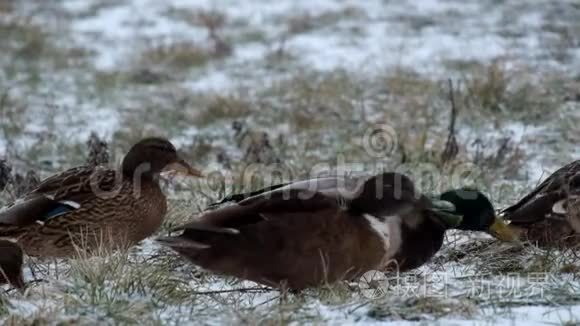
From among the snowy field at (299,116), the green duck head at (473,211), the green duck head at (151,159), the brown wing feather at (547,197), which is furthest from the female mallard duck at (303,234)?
the green duck head at (151,159)

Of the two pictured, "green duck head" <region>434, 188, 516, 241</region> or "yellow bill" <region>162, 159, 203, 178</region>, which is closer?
"green duck head" <region>434, 188, 516, 241</region>

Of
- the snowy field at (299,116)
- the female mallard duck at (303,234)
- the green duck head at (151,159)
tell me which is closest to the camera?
the snowy field at (299,116)

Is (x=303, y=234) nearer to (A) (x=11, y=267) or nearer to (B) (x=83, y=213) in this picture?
(A) (x=11, y=267)

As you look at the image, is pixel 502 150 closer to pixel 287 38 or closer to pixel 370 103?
pixel 370 103

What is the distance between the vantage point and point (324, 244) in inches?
157

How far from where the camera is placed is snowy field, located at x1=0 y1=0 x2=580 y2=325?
12.8 feet

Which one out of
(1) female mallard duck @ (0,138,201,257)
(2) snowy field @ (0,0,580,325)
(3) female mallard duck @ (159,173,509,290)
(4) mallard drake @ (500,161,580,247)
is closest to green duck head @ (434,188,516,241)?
(2) snowy field @ (0,0,580,325)

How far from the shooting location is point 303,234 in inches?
157

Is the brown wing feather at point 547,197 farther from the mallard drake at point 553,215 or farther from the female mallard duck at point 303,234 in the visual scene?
the female mallard duck at point 303,234

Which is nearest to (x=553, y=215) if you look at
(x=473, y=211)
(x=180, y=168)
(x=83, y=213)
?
(x=473, y=211)

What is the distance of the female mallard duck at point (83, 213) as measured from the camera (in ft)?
16.0

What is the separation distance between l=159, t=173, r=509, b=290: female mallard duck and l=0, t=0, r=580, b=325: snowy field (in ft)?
0.36

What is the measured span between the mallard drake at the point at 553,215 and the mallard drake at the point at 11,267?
7.06ft

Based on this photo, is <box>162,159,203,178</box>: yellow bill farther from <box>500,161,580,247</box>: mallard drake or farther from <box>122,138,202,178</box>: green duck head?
<box>500,161,580,247</box>: mallard drake
